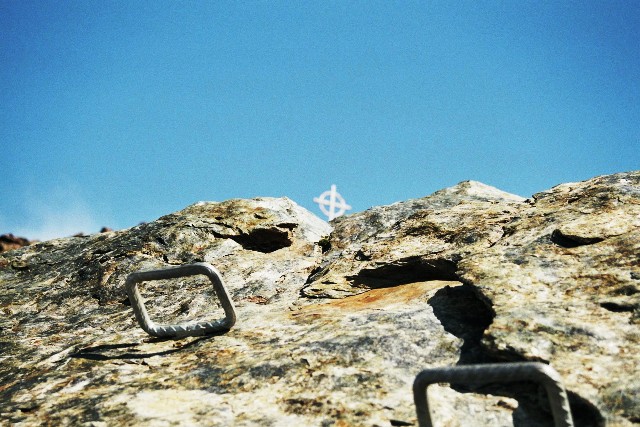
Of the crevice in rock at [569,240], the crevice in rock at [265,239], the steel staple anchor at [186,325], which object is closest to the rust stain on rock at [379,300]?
the steel staple anchor at [186,325]

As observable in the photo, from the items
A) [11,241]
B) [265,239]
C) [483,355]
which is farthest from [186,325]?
[11,241]

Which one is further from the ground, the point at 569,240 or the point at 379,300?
the point at 569,240

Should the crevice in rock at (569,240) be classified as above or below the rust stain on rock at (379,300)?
above

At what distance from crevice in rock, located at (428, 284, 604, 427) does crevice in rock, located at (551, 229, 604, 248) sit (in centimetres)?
144

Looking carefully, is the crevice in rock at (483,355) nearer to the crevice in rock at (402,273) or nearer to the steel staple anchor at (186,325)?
the crevice in rock at (402,273)

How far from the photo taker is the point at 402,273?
7.88 metres

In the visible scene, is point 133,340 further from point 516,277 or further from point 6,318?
point 516,277

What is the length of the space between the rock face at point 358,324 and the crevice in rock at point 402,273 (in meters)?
0.02

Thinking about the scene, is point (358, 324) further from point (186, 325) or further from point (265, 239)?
point (265, 239)

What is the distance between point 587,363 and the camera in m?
4.37

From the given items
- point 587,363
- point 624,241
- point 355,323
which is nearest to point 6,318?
point 355,323

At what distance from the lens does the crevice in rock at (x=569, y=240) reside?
6371 millimetres

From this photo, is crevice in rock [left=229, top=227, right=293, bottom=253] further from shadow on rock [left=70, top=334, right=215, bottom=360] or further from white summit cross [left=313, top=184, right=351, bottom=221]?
white summit cross [left=313, top=184, right=351, bottom=221]

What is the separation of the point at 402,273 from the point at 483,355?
2869mm
